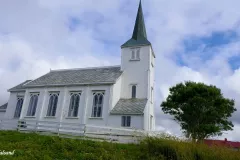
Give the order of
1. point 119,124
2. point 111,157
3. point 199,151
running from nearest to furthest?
1. point 199,151
2. point 111,157
3. point 119,124

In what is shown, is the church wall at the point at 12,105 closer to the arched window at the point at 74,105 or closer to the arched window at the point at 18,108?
the arched window at the point at 18,108

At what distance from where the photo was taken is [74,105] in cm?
2945

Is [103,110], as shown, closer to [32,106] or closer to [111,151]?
[32,106]

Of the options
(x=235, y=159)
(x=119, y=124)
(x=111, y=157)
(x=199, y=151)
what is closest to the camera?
(x=235, y=159)

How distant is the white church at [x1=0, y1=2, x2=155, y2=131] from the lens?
2708 cm

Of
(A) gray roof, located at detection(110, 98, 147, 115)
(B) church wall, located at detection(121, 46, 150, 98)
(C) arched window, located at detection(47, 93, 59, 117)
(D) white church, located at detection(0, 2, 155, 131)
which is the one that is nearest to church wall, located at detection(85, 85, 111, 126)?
(D) white church, located at detection(0, 2, 155, 131)

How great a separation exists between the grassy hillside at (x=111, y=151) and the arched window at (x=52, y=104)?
48.4ft

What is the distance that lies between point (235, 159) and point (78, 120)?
68.4 ft

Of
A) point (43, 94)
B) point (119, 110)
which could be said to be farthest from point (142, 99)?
point (43, 94)

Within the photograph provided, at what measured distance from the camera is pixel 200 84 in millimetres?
31188

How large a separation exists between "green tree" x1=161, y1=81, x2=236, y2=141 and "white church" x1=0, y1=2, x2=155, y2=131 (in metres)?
3.88

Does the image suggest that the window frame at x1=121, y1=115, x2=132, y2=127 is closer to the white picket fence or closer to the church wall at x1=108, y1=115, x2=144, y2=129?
the church wall at x1=108, y1=115, x2=144, y2=129

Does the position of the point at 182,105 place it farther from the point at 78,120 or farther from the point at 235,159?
the point at 235,159

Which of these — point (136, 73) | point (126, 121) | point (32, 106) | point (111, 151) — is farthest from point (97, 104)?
point (111, 151)
